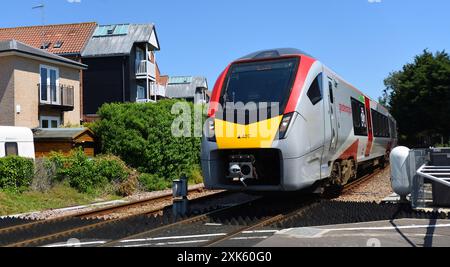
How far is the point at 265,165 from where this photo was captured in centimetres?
962

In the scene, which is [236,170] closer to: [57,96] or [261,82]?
[261,82]

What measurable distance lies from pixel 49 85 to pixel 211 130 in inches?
831

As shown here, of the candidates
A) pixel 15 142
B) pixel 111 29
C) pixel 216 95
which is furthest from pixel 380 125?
pixel 111 29

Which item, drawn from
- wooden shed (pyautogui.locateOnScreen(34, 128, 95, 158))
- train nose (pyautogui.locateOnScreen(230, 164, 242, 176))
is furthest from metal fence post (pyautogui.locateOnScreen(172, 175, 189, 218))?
wooden shed (pyautogui.locateOnScreen(34, 128, 95, 158))

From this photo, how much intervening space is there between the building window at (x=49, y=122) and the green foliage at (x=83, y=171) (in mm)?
13873

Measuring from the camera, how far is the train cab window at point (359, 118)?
13635mm

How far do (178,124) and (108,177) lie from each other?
472 cm

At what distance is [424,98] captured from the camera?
43.5 m

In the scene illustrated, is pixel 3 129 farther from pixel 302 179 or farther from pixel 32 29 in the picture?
pixel 32 29

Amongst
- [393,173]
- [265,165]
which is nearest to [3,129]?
[265,165]

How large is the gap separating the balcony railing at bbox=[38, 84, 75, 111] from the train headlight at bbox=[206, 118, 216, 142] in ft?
66.6

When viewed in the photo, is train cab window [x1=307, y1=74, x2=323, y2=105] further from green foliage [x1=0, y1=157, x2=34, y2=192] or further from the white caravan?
the white caravan

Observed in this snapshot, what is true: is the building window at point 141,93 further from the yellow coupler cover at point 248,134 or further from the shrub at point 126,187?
the yellow coupler cover at point 248,134

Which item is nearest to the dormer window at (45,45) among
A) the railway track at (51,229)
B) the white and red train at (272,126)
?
the railway track at (51,229)
